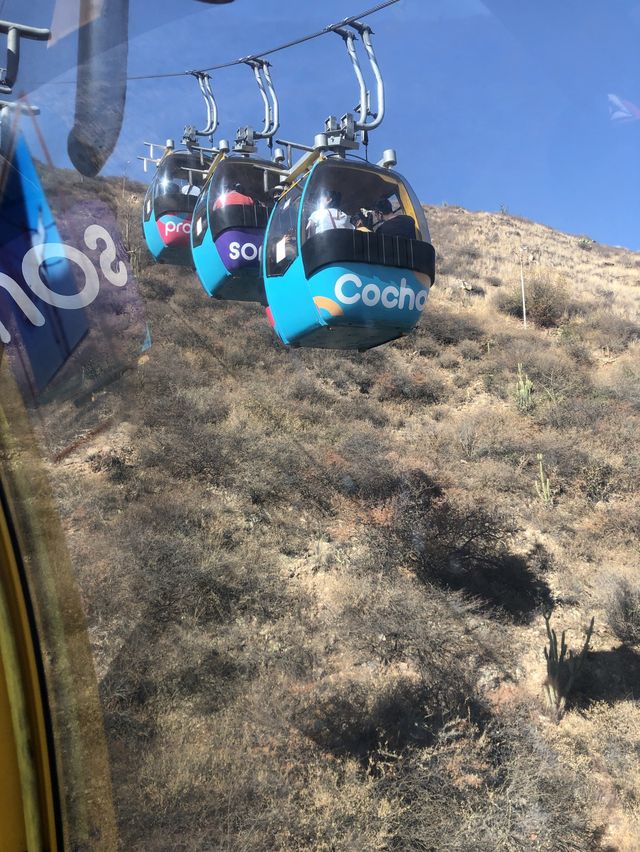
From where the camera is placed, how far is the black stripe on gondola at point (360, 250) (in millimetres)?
3619

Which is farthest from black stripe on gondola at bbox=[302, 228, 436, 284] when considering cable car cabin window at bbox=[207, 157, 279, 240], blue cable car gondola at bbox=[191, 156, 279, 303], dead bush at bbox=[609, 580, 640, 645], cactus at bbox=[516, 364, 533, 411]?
cactus at bbox=[516, 364, 533, 411]

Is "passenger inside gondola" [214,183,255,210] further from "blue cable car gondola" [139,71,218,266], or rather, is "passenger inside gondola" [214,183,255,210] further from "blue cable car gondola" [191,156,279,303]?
"blue cable car gondola" [139,71,218,266]

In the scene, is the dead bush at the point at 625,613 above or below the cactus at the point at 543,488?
below

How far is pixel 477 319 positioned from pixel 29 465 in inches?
636

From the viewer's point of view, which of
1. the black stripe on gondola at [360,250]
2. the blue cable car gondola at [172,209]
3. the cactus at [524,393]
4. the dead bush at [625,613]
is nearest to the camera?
the black stripe on gondola at [360,250]

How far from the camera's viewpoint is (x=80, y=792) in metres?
1.18

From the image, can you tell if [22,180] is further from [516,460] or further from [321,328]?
[516,460]

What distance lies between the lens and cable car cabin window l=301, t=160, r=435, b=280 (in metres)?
3.65

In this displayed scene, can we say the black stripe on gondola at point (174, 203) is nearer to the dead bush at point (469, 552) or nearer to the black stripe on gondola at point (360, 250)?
the black stripe on gondola at point (360, 250)

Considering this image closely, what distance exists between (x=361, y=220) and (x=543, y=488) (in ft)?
20.4

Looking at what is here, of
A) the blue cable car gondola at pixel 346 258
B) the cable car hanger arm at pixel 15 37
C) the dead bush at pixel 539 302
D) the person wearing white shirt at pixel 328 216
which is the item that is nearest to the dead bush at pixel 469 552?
the blue cable car gondola at pixel 346 258

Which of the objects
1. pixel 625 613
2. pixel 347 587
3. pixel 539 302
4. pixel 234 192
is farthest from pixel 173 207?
pixel 539 302

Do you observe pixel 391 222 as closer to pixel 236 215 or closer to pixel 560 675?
pixel 236 215

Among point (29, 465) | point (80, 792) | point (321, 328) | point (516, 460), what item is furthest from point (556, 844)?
point (516, 460)
